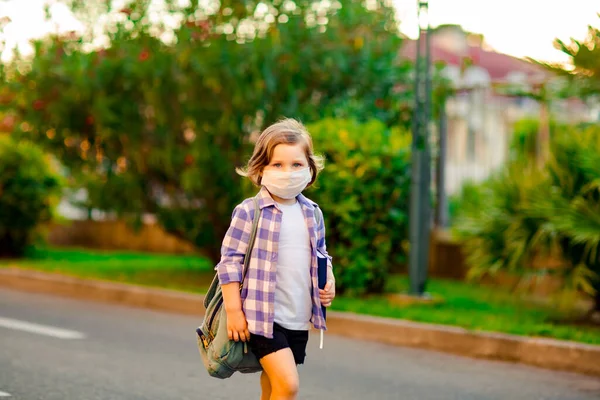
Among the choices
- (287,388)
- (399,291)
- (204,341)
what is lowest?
(399,291)

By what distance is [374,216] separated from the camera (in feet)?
35.5

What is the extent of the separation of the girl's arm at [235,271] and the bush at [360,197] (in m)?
6.30

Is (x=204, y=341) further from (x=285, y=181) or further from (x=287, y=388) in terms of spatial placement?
(x=285, y=181)

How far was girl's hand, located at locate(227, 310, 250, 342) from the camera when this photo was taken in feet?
13.7

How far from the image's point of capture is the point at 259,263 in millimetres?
4211

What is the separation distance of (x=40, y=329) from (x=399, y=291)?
4.08 m

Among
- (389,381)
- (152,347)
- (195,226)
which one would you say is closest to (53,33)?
(195,226)

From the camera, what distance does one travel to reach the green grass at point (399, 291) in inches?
346

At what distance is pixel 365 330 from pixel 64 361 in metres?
2.80

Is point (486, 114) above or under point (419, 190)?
above

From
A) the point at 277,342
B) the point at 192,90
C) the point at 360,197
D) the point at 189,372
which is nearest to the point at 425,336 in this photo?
the point at 189,372

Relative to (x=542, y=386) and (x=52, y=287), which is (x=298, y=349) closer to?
(x=542, y=386)

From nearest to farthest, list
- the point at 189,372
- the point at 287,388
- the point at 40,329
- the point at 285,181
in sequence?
the point at 287,388, the point at 285,181, the point at 189,372, the point at 40,329

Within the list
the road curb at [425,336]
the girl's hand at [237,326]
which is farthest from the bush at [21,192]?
the girl's hand at [237,326]
